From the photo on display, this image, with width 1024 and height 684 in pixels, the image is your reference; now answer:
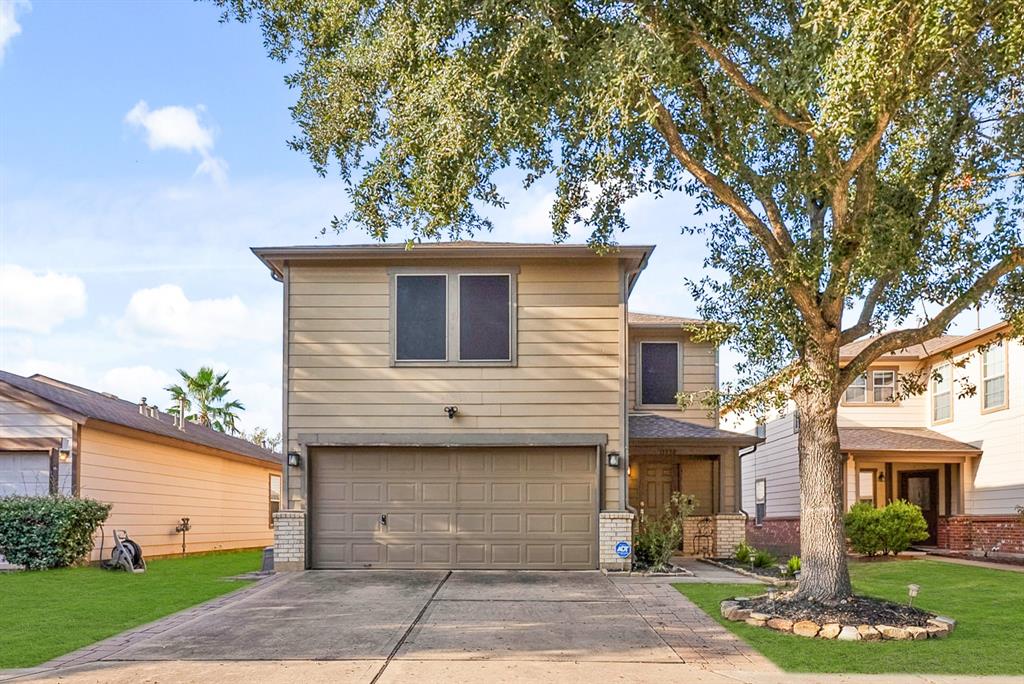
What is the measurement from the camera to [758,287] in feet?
33.0

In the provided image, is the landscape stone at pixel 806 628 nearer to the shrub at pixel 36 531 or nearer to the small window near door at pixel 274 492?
the shrub at pixel 36 531

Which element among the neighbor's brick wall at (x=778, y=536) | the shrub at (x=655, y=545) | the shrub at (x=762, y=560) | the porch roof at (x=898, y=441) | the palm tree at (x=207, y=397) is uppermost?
the palm tree at (x=207, y=397)

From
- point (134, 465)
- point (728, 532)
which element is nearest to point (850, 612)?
point (728, 532)

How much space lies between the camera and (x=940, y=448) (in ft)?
65.8

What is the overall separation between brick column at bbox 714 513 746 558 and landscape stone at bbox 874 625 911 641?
9.41 m

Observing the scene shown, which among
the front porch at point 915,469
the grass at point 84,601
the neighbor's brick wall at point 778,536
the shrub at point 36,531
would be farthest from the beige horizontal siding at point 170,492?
the front porch at point 915,469

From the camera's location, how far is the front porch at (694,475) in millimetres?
17766

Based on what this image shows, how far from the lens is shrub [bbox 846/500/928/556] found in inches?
725

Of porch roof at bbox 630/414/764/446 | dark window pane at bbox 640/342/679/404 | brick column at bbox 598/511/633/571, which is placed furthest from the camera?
dark window pane at bbox 640/342/679/404

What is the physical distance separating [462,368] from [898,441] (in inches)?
426

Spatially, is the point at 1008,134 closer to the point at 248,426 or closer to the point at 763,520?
the point at 763,520

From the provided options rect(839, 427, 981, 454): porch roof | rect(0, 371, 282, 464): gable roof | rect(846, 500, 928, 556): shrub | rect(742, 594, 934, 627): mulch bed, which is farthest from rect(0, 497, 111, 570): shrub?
rect(839, 427, 981, 454): porch roof

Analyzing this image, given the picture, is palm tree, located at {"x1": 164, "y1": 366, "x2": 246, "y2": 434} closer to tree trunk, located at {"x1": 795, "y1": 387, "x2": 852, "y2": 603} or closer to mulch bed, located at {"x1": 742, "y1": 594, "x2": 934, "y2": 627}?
tree trunk, located at {"x1": 795, "y1": 387, "x2": 852, "y2": 603}

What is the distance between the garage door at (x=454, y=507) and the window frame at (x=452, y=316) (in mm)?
1374
